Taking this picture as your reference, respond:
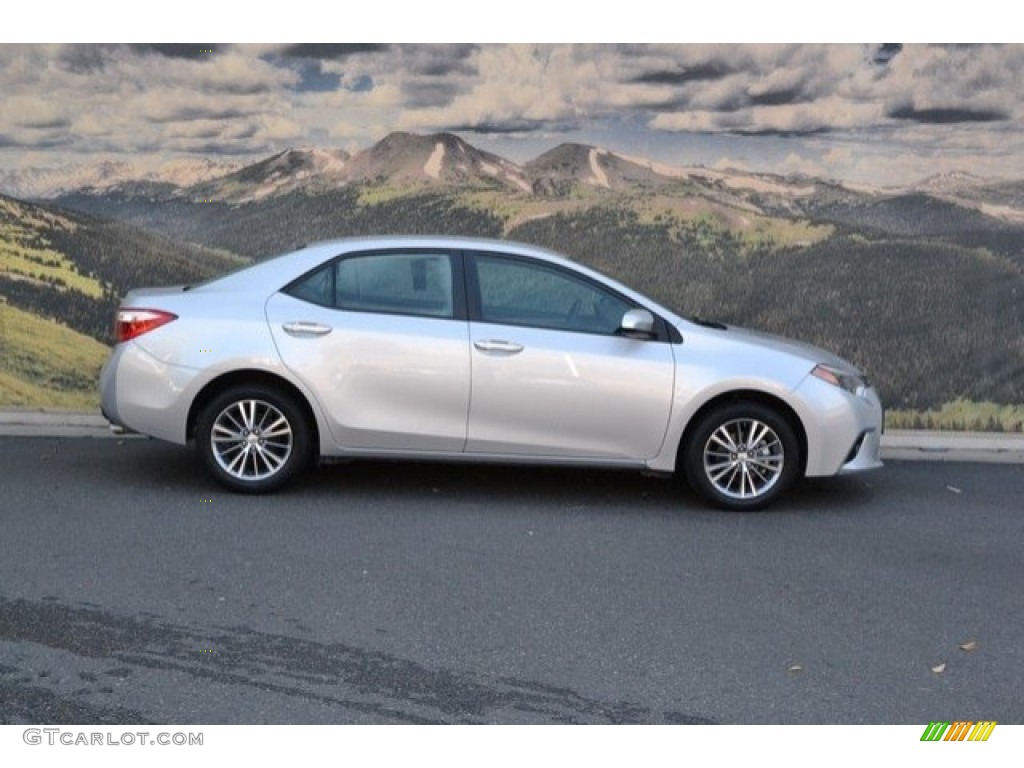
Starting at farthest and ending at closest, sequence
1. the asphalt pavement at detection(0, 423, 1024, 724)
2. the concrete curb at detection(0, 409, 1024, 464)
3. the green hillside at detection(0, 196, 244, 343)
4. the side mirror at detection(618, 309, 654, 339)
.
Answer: the green hillside at detection(0, 196, 244, 343), the concrete curb at detection(0, 409, 1024, 464), the side mirror at detection(618, 309, 654, 339), the asphalt pavement at detection(0, 423, 1024, 724)

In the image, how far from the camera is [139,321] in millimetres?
8195

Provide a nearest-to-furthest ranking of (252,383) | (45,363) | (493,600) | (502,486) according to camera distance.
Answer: (493,600) < (252,383) < (502,486) < (45,363)

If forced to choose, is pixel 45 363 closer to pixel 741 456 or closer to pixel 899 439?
pixel 741 456

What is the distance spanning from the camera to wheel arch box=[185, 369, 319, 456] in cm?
816

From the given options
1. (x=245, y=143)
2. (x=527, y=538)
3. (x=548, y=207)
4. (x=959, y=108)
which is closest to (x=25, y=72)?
(x=245, y=143)

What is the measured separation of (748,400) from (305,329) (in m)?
2.55

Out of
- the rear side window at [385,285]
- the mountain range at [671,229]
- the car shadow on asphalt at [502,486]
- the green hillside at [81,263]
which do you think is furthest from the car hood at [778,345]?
the green hillside at [81,263]

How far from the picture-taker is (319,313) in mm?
8180

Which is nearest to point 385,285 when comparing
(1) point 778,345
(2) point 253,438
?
(2) point 253,438

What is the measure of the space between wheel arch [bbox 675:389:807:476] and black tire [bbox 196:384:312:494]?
214 cm

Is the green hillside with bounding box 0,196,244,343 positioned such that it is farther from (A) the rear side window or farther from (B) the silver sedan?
(A) the rear side window
